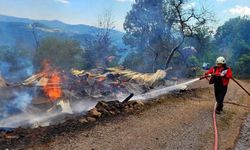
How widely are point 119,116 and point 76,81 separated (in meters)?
6.15

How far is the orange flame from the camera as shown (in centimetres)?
1347

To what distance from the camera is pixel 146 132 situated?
853cm

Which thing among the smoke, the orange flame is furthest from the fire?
the smoke

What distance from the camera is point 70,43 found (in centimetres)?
3638

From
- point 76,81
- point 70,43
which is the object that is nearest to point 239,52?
point 70,43

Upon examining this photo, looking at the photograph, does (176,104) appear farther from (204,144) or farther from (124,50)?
(124,50)

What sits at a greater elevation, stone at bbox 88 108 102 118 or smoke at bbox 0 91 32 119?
stone at bbox 88 108 102 118

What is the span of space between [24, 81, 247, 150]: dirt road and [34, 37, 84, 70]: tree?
2468 centimetres

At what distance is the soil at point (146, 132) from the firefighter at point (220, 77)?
55cm

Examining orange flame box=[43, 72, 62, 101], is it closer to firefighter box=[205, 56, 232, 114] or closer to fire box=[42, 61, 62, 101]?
fire box=[42, 61, 62, 101]

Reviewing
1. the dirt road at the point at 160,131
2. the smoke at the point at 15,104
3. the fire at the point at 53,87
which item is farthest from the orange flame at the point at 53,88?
the dirt road at the point at 160,131

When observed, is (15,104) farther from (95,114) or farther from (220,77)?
(220,77)

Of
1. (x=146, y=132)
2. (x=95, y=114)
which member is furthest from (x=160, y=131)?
(x=95, y=114)

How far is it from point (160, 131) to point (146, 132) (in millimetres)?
461
